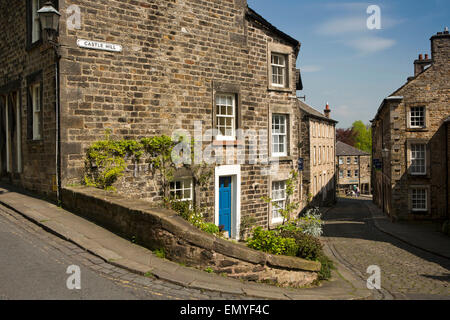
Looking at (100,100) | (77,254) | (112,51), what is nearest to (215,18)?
(112,51)

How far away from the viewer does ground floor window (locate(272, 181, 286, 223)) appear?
605 inches

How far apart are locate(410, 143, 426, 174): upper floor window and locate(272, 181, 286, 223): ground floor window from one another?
1244cm

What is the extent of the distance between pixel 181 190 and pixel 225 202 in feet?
6.23

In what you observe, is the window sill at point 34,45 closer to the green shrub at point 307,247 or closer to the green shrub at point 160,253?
the green shrub at point 160,253

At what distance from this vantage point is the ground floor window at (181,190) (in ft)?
39.6

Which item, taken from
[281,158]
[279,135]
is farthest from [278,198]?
[279,135]

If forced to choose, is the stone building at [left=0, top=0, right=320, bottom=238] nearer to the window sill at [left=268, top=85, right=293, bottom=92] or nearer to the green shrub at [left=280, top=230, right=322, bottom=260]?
the window sill at [left=268, top=85, right=293, bottom=92]

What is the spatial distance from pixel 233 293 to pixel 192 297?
696 millimetres

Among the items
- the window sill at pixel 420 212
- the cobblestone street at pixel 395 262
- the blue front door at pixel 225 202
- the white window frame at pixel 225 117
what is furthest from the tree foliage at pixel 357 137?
the blue front door at pixel 225 202

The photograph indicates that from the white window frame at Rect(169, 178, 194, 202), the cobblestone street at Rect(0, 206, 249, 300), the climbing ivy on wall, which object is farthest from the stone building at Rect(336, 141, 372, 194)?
the cobblestone street at Rect(0, 206, 249, 300)

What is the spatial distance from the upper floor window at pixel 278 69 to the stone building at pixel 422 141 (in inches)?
447

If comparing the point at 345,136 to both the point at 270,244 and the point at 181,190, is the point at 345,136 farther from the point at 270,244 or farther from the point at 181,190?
the point at 270,244

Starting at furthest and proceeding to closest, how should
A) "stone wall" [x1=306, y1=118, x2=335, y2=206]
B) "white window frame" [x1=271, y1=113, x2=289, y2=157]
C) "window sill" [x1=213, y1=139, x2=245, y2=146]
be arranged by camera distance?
"stone wall" [x1=306, y1=118, x2=335, y2=206] → "white window frame" [x1=271, y1=113, x2=289, y2=157] → "window sill" [x1=213, y1=139, x2=245, y2=146]

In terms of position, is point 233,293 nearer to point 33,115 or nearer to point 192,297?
point 192,297
